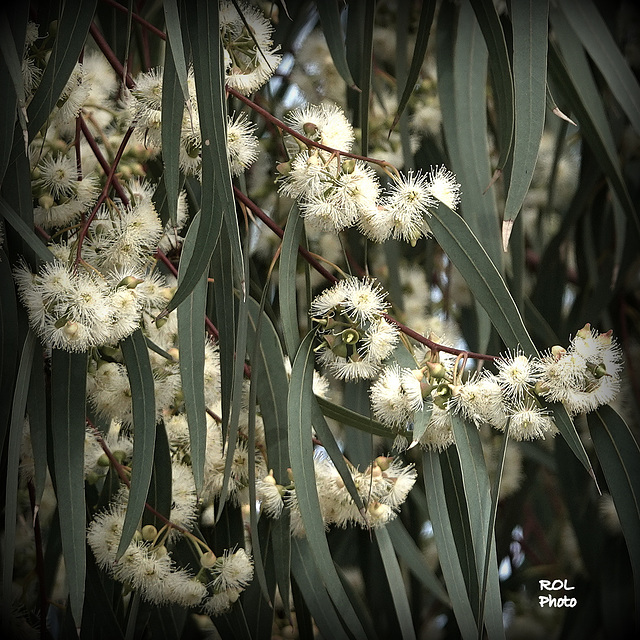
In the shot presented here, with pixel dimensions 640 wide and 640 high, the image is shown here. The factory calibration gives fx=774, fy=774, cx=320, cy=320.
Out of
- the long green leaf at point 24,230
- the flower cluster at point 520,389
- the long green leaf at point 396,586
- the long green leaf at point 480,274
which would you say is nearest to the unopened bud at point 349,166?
the long green leaf at point 480,274

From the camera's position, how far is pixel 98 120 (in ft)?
3.86

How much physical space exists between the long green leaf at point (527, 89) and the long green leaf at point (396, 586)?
0.44 meters

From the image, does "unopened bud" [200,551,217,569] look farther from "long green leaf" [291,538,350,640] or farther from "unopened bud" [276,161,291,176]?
"unopened bud" [276,161,291,176]

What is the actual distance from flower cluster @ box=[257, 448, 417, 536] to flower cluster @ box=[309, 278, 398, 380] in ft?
0.44

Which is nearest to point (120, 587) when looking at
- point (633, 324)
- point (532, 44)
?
point (532, 44)

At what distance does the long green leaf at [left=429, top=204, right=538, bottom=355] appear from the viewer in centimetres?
81

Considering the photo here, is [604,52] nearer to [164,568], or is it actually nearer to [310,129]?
[310,129]

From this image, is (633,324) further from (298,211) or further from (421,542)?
(298,211)

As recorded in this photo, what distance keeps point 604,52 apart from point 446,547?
602 millimetres

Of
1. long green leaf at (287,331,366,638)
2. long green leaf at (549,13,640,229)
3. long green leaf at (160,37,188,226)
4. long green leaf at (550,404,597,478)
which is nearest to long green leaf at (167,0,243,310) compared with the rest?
long green leaf at (160,37,188,226)

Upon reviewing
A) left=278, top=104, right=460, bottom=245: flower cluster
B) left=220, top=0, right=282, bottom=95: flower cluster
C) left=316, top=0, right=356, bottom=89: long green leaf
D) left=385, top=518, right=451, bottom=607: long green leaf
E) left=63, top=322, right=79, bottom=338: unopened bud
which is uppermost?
left=316, top=0, right=356, bottom=89: long green leaf

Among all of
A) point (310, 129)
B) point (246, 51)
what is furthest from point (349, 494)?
point (246, 51)

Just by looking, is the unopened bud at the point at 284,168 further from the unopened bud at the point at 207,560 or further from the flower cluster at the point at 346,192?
the unopened bud at the point at 207,560

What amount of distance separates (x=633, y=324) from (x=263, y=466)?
3.50 feet
